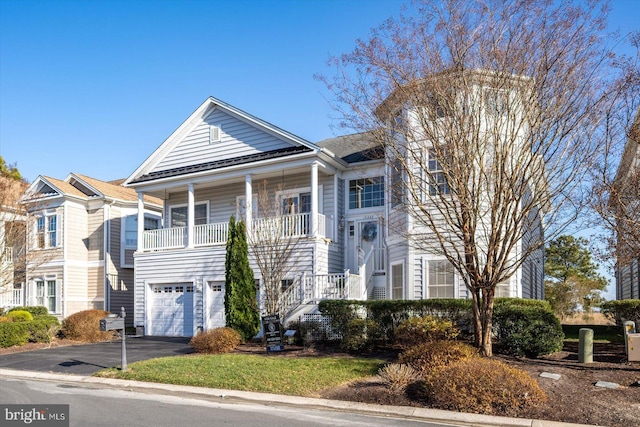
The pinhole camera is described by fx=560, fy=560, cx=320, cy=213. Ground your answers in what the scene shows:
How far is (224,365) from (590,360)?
27.1ft

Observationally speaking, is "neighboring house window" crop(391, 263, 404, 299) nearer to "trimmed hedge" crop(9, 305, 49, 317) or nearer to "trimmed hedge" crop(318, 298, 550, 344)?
"trimmed hedge" crop(318, 298, 550, 344)

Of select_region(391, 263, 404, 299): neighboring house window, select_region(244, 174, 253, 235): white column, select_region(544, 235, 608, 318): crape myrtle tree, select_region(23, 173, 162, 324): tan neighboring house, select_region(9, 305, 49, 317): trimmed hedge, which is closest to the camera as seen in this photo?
select_region(391, 263, 404, 299): neighboring house window

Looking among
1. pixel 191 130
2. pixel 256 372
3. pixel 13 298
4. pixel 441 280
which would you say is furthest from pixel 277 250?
pixel 13 298

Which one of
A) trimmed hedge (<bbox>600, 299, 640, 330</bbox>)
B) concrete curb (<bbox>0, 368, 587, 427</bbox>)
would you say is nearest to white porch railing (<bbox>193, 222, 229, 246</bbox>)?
concrete curb (<bbox>0, 368, 587, 427</bbox>)

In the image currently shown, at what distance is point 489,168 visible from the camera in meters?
11.7

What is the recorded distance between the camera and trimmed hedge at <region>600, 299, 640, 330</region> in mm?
16953

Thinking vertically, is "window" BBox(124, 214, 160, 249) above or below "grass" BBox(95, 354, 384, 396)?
above

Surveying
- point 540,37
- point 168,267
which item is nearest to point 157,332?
point 168,267

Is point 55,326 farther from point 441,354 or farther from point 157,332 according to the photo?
point 441,354

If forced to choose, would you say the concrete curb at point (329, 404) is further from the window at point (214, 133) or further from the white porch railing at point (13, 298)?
the white porch railing at point (13, 298)

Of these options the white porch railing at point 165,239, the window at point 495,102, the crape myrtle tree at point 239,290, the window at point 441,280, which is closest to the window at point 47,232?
the white porch railing at point 165,239

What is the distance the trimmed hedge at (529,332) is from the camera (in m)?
12.6

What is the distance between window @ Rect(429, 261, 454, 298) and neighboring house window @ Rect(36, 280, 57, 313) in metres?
19.8

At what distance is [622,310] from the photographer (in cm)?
1733
